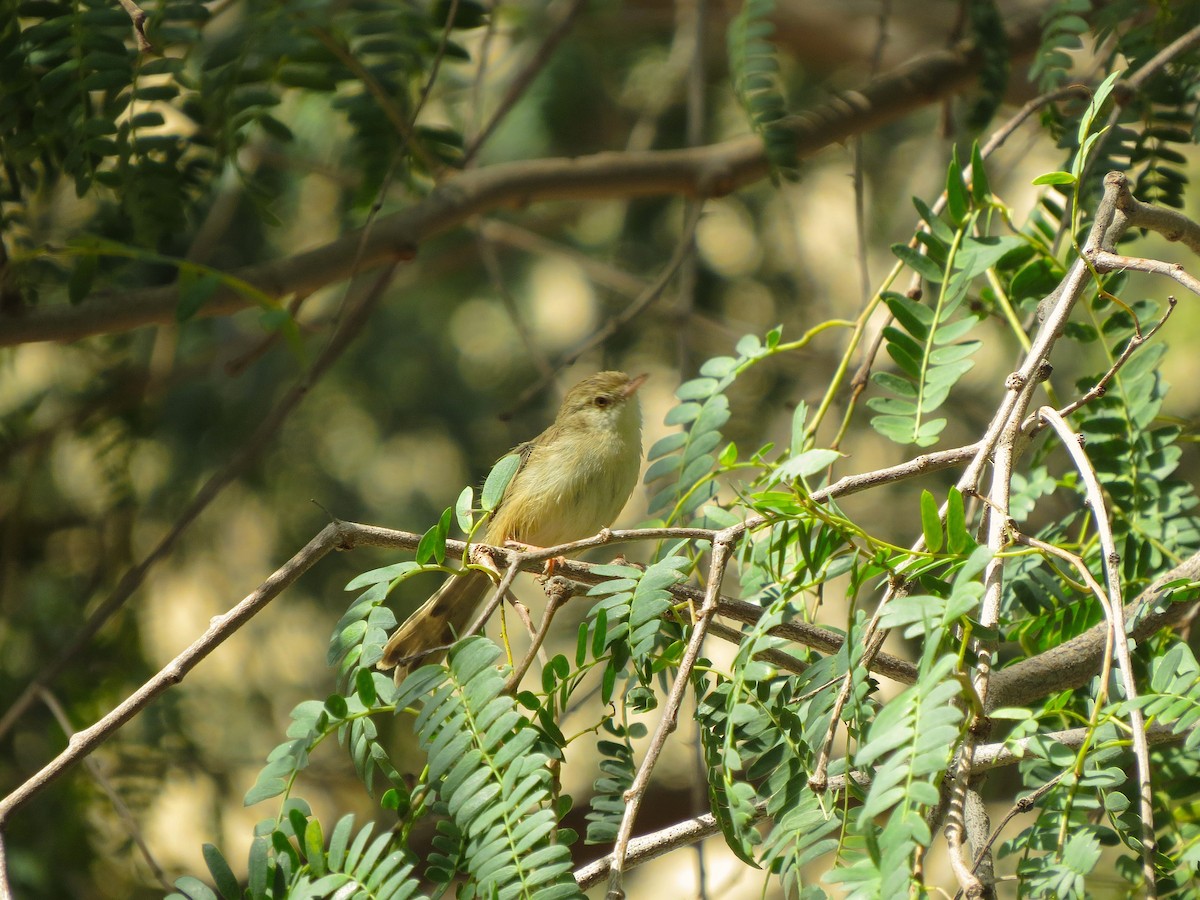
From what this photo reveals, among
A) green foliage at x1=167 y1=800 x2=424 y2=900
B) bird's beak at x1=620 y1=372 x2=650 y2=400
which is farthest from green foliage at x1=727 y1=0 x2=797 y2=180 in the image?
green foliage at x1=167 y1=800 x2=424 y2=900

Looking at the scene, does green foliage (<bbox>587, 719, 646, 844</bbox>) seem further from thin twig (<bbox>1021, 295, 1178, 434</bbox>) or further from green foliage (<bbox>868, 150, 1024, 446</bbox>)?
thin twig (<bbox>1021, 295, 1178, 434</bbox>)

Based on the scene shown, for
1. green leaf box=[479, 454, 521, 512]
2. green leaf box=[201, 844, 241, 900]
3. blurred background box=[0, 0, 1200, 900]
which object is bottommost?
blurred background box=[0, 0, 1200, 900]

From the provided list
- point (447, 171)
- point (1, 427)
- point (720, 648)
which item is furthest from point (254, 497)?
point (720, 648)

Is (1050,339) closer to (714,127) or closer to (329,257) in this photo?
(329,257)

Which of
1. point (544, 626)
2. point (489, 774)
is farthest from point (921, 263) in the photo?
point (489, 774)

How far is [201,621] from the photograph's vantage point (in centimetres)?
636

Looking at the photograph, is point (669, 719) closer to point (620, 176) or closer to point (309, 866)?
point (309, 866)

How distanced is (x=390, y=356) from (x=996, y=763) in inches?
203

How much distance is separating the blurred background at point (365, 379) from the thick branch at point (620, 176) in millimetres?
182

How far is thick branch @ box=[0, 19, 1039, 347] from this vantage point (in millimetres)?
3822

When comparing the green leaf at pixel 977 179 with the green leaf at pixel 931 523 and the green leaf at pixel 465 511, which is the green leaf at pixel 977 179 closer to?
the green leaf at pixel 931 523

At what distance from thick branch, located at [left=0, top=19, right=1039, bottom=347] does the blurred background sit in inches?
7.2

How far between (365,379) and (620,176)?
246 cm

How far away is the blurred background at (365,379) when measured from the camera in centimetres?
490
